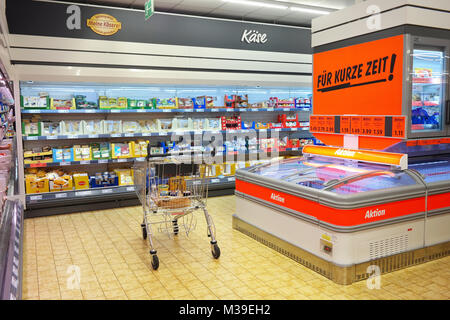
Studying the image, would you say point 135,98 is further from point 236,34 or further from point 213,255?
point 213,255

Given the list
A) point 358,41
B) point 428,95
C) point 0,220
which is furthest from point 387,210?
point 0,220

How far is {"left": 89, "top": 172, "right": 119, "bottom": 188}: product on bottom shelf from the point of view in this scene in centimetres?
645

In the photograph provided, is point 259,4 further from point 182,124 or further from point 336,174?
point 336,174

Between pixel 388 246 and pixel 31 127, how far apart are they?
524 centimetres

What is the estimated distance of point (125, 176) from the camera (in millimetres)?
6621

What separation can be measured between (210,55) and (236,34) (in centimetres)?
72

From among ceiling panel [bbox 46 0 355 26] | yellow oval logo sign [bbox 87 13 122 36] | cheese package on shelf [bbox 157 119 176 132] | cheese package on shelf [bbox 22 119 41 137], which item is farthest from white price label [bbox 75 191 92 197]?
ceiling panel [bbox 46 0 355 26]

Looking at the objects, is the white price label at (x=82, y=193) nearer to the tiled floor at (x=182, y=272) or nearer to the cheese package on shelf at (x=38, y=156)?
the cheese package on shelf at (x=38, y=156)

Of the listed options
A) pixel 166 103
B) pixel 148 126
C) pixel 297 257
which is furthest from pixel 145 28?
pixel 297 257

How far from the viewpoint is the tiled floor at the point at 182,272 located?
3.34 meters

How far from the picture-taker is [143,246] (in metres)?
4.62

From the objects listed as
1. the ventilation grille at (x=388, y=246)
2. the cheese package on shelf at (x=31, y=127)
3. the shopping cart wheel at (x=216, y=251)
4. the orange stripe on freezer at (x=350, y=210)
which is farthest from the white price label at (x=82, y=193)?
the ventilation grille at (x=388, y=246)

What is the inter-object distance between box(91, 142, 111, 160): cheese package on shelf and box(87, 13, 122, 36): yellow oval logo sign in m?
1.79

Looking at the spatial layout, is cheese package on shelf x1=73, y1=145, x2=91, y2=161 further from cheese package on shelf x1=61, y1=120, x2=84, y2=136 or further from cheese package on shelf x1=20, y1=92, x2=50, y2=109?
cheese package on shelf x1=20, y1=92, x2=50, y2=109
